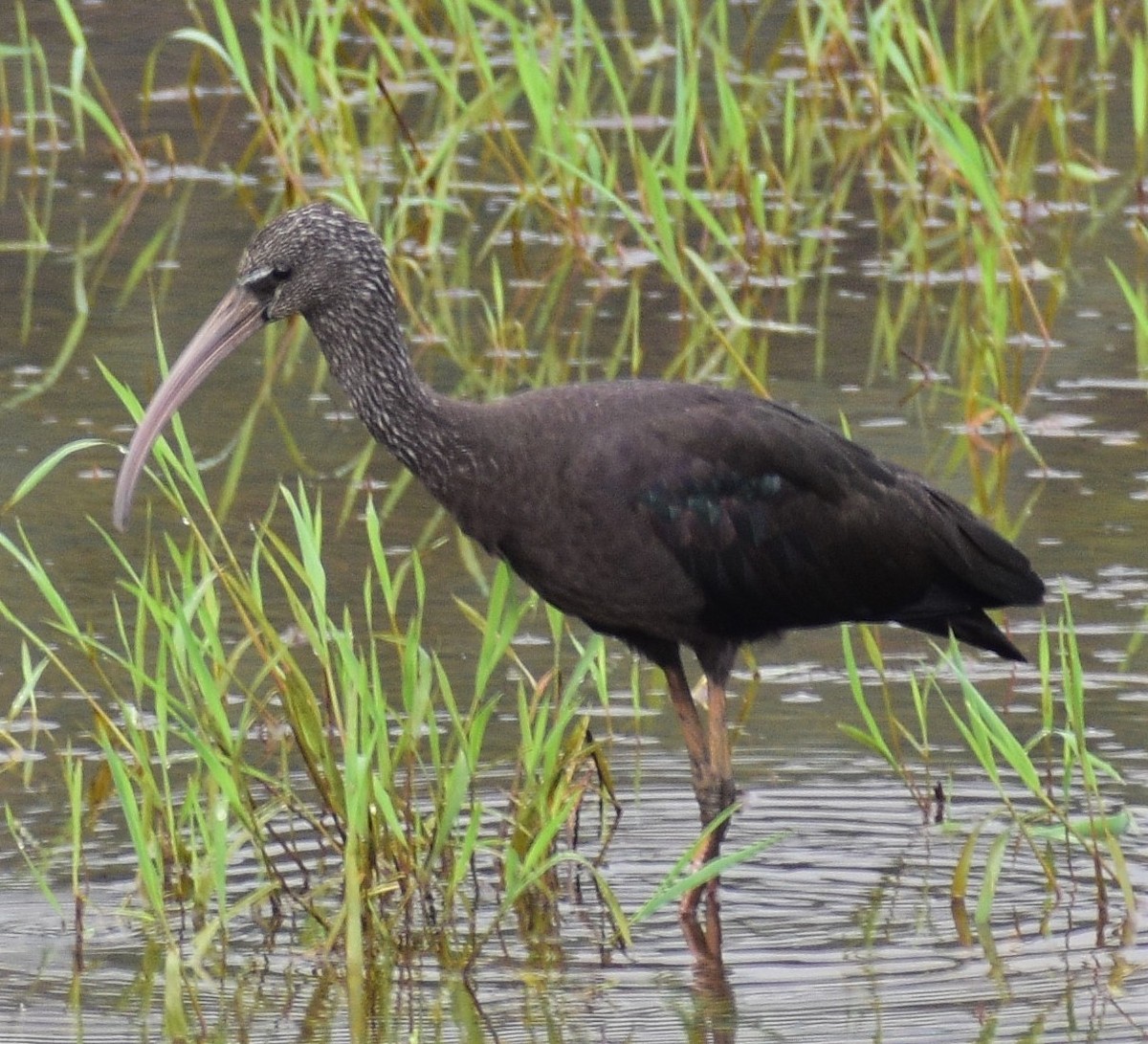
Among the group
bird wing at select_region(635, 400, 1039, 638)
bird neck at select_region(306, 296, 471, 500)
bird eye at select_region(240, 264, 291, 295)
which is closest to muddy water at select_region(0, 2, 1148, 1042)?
bird wing at select_region(635, 400, 1039, 638)

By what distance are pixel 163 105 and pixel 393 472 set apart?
4779 millimetres

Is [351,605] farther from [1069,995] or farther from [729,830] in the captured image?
[1069,995]

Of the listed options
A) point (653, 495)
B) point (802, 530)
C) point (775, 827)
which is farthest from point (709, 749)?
point (653, 495)

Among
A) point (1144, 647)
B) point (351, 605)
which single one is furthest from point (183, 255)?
point (1144, 647)

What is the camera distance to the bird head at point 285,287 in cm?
581

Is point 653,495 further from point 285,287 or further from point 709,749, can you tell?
point 285,287

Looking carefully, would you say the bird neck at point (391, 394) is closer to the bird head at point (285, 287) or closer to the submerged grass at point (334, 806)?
the bird head at point (285, 287)

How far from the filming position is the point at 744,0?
12.9 metres

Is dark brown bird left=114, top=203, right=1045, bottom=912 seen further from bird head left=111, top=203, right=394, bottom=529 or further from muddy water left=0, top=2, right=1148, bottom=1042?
muddy water left=0, top=2, right=1148, bottom=1042

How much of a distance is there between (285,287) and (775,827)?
1.64 m

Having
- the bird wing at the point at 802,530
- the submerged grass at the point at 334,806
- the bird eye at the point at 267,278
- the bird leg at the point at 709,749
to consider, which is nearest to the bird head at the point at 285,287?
the bird eye at the point at 267,278

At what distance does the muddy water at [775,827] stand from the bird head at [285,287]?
0.96 m

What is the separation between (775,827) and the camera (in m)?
6.23

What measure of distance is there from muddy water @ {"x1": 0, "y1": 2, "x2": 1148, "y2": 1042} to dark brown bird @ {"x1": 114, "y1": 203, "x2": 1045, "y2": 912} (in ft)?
0.94
